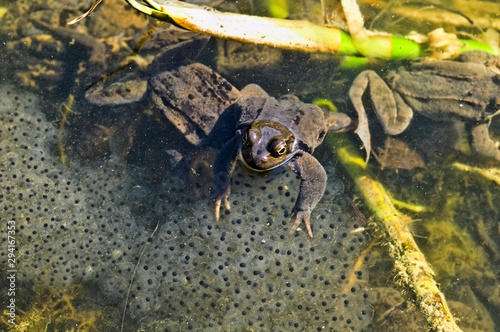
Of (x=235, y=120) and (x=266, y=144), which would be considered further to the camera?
(x=235, y=120)

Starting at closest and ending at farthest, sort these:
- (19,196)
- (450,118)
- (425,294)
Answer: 1. (425,294)
2. (19,196)
3. (450,118)

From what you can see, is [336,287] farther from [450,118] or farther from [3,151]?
[3,151]

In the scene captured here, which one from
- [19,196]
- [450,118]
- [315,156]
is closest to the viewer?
[19,196]

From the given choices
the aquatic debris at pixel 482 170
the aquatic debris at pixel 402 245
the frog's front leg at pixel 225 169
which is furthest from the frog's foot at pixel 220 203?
the aquatic debris at pixel 482 170

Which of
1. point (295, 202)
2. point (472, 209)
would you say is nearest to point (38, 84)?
point (295, 202)

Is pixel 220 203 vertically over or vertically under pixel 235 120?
under

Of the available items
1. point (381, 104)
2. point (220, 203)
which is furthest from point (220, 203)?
point (381, 104)

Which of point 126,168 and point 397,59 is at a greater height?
point 397,59

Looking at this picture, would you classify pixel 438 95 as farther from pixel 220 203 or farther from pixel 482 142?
pixel 220 203

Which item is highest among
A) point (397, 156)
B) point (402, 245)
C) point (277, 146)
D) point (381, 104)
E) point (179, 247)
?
point (277, 146)
